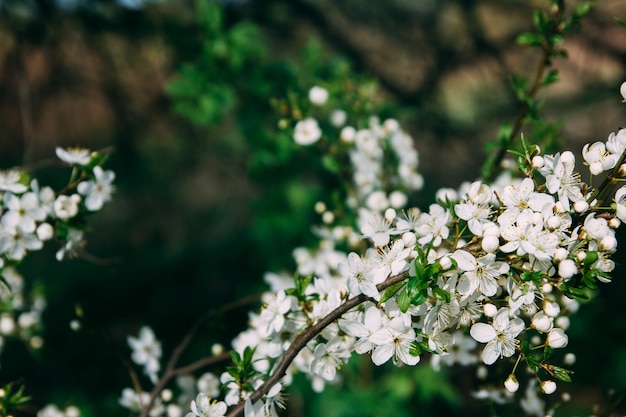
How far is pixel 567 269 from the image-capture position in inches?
42.0

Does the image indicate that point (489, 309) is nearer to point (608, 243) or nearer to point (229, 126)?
point (608, 243)

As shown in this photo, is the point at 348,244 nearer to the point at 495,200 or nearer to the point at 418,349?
the point at 495,200

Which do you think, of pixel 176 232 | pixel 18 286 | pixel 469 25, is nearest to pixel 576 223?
pixel 18 286

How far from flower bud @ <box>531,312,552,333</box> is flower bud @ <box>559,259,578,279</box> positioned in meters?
0.14

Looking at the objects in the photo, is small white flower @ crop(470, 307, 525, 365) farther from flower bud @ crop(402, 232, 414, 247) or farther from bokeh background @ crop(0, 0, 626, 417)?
bokeh background @ crop(0, 0, 626, 417)

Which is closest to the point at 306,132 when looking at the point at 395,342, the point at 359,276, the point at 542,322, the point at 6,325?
the point at 359,276

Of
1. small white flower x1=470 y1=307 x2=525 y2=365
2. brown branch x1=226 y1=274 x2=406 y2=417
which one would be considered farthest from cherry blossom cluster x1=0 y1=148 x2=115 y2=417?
small white flower x1=470 y1=307 x2=525 y2=365

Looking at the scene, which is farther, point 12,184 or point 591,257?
point 12,184

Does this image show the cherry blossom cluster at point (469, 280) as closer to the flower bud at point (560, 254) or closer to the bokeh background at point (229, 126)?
the flower bud at point (560, 254)

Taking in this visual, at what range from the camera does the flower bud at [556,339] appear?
1.19 m

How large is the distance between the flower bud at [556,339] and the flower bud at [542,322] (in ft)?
0.05

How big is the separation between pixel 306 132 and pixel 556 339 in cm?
122

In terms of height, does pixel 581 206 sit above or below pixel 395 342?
above

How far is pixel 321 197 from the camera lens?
2.65 meters
